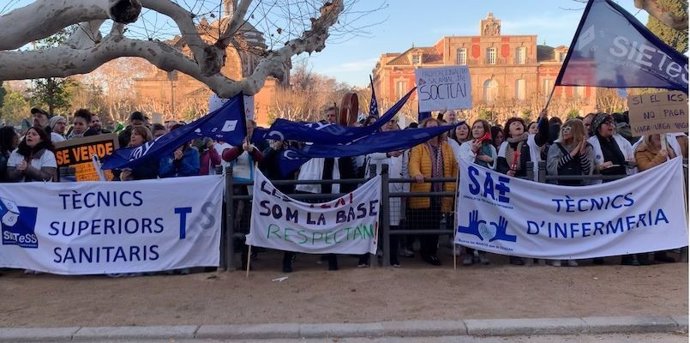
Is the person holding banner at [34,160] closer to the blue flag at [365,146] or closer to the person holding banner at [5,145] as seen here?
the person holding banner at [5,145]

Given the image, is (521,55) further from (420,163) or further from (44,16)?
(44,16)

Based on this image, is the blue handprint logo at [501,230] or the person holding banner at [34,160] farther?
the person holding banner at [34,160]

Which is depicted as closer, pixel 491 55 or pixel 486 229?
pixel 486 229

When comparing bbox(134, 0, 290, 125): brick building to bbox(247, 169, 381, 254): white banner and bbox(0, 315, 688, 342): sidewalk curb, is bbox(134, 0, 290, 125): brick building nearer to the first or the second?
bbox(247, 169, 381, 254): white banner

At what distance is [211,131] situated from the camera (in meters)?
7.16

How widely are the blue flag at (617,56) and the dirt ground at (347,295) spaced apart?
2.22m

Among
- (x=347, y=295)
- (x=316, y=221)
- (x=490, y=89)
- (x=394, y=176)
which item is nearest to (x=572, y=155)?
(x=394, y=176)

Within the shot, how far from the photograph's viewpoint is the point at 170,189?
722 centimetres

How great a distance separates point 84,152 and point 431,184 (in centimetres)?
443

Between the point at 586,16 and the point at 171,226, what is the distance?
214 inches

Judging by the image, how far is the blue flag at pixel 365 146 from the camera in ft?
23.3

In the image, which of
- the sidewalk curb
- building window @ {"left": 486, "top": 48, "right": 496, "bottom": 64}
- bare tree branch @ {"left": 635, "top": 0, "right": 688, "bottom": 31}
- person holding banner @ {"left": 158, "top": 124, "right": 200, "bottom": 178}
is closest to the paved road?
the sidewalk curb

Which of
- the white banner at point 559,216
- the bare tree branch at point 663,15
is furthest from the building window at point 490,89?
the white banner at point 559,216

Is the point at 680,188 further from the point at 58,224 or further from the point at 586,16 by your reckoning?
the point at 58,224
